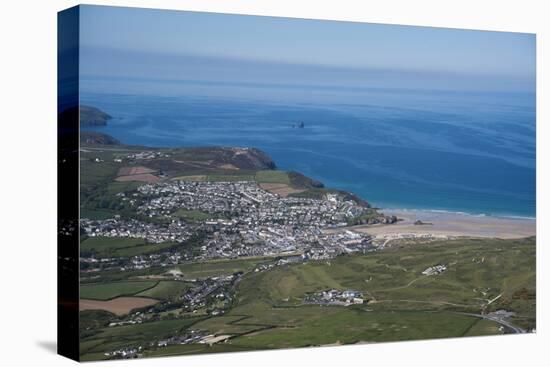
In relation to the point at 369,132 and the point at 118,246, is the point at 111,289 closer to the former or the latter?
the point at 118,246

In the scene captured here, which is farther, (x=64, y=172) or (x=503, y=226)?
(x=503, y=226)

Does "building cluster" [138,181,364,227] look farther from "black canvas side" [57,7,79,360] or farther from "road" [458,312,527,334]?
"road" [458,312,527,334]

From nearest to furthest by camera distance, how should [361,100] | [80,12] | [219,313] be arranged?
[80,12] → [219,313] → [361,100]

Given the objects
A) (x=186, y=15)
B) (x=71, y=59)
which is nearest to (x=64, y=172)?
(x=71, y=59)

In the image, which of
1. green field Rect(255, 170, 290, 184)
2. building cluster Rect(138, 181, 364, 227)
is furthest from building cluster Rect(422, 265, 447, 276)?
green field Rect(255, 170, 290, 184)

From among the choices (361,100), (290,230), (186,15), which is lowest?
(290,230)

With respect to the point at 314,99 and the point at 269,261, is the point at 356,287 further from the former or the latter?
the point at 314,99

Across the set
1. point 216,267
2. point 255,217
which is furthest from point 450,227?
point 216,267
